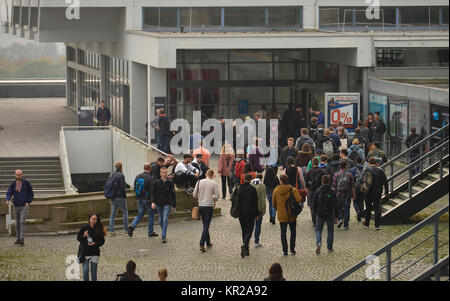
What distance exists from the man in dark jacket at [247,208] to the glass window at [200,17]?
73.3 ft

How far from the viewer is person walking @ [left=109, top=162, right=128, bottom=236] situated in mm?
19156

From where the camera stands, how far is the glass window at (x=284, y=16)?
39.6 meters

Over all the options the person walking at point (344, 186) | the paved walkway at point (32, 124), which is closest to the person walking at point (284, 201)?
the person walking at point (344, 186)

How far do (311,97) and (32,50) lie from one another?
72542 mm

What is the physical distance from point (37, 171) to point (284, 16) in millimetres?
11642

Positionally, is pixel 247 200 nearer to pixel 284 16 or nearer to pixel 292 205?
pixel 292 205

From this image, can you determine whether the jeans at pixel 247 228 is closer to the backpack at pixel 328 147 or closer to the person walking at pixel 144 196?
the person walking at pixel 144 196

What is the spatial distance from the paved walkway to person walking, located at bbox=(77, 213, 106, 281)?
22.5m

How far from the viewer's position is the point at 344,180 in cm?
1909

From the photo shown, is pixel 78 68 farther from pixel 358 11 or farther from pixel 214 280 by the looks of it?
pixel 214 280

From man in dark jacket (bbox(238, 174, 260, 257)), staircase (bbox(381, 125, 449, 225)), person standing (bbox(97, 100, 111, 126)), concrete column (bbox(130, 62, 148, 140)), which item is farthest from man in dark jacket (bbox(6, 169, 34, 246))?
person standing (bbox(97, 100, 111, 126))

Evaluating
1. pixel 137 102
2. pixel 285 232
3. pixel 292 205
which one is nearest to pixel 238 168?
pixel 285 232

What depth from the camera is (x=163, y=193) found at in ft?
60.3
